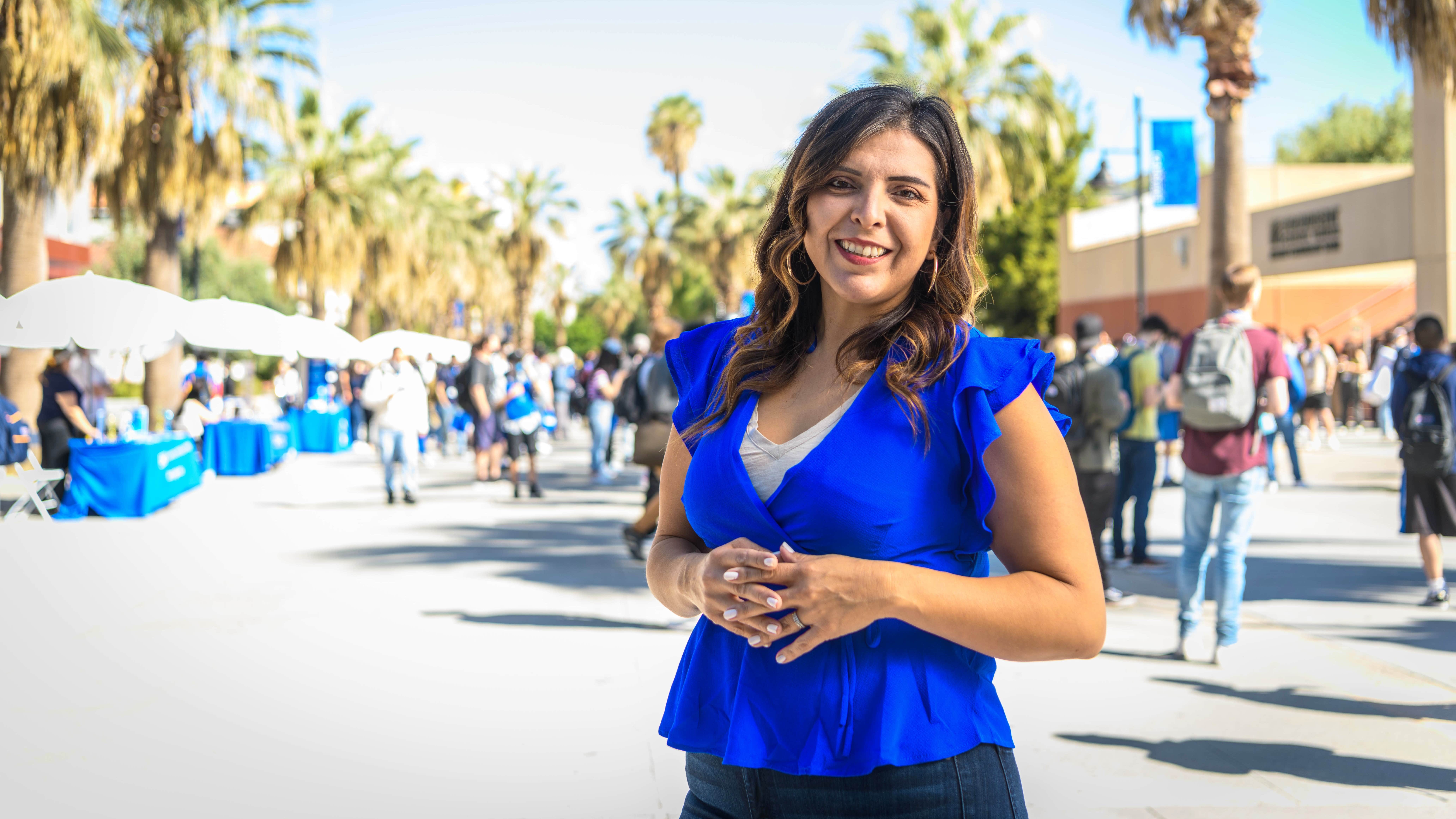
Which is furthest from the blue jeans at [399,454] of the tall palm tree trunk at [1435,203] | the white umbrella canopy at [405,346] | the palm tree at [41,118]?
the tall palm tree trunk at [1435,203]

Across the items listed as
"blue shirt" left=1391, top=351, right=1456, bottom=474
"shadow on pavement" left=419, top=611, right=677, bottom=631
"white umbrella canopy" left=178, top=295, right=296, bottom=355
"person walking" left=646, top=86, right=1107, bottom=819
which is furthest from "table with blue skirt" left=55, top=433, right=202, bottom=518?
"person walking" left=646, top=86, right=1107, bottom=819

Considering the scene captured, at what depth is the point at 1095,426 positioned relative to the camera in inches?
309

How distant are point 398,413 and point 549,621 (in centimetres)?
670

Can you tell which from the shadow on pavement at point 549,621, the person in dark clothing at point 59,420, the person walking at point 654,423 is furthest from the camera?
the person in dark clothing at point 59,420

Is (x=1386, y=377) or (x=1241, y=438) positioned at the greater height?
(x=1386, y=377)

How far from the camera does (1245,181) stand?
14266 mm

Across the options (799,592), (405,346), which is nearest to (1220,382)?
(799,592)

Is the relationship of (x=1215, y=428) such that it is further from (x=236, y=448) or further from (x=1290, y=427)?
(x=236, y=448)

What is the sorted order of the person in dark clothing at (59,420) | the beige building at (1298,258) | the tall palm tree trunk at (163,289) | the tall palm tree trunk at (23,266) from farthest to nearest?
1. the beige building at (1298,258)
2. the tall palm tree trunk at (163,289)
3. the tall palm tree trunk at (23,266)
4. the person in dark clothing at (59,420)

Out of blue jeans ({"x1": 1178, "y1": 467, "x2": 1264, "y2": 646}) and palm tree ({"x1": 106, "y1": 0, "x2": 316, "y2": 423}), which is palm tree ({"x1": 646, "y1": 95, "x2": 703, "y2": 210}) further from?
blue jeans ({"x1": 1178, "y1": 467, "x2": 1264, "y2": 646})

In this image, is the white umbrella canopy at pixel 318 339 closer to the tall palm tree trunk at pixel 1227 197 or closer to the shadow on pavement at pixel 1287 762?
the tall palm tree trunk at pixel 1227 197

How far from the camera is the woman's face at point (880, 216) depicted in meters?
1.65

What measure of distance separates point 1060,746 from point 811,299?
143 inches

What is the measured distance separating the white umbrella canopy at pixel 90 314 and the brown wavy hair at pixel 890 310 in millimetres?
10902
